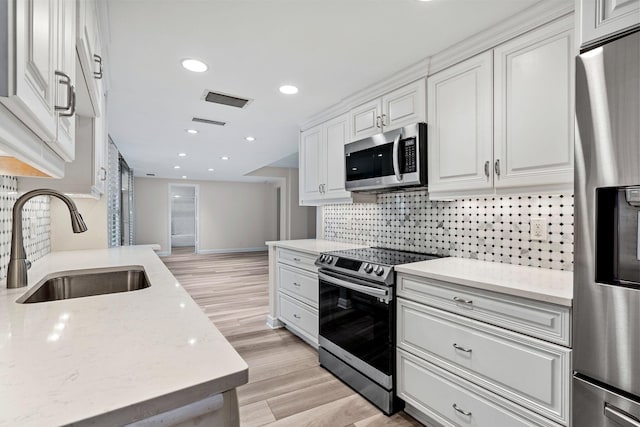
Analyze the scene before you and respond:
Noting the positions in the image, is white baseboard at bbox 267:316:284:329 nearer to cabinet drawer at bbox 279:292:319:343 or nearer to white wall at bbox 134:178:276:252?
cabinet drawer at bbox 279:292:319:343

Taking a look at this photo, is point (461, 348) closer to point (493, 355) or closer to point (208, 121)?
point (493, 355)

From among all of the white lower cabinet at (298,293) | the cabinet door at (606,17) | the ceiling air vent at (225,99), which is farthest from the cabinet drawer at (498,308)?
the ceiling air vent at (225,99)

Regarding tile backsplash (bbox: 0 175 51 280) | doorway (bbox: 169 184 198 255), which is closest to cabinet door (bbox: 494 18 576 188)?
tile backsplash (bbox: 0 175 51 280)

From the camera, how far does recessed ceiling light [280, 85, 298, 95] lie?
2.52 meters

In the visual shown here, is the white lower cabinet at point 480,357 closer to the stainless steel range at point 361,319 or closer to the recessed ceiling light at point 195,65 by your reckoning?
the stainless steel range at point 361,319

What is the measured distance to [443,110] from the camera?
2027 mm

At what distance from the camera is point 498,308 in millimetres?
1433

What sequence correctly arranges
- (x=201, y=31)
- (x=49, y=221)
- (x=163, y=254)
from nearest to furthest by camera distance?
1. (x=201, y=31)
2. (x=49, y=221)
3. (x=163, y=254)

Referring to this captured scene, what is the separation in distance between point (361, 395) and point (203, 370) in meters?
1.84

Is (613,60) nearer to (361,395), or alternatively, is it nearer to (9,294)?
(361,395)

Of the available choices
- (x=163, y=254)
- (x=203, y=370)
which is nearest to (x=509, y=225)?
(x=203, y=370)

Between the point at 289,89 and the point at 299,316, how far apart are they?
6.69 feet

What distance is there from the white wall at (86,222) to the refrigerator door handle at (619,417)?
3398mm

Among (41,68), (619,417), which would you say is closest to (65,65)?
(41,68)
